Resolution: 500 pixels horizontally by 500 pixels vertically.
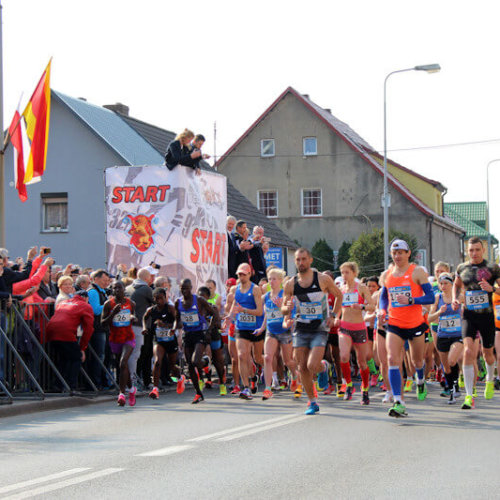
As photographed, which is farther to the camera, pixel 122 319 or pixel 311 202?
pixel 311 202

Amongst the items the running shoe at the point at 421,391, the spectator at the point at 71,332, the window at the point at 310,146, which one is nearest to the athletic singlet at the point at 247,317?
the spectator at the point at 71,332

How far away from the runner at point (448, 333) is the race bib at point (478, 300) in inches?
52.5

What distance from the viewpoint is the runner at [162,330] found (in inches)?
604

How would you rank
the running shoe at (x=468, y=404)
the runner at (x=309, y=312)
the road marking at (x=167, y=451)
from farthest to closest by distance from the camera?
the running shoe at (x=468, y=404) < the runner at (x=309, y=312) < the road marking at (x=167, y=451)

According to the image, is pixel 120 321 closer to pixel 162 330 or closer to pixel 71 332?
pixel 71 332

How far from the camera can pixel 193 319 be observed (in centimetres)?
1484

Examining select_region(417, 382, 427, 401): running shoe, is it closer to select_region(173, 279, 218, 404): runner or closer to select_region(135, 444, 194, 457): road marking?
select_region(173, 279, 218, 404): runner

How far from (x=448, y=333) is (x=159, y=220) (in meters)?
5.12

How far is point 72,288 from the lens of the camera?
15070 millimetres

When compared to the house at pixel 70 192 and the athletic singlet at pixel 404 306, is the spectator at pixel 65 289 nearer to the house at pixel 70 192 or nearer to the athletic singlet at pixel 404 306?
the athletic singlet at pixel 404 306

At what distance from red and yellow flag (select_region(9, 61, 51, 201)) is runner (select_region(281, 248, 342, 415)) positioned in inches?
275

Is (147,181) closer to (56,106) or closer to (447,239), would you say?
(56,106)

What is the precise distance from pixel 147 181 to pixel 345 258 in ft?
116

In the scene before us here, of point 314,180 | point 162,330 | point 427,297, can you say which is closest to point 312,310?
point 427,297
